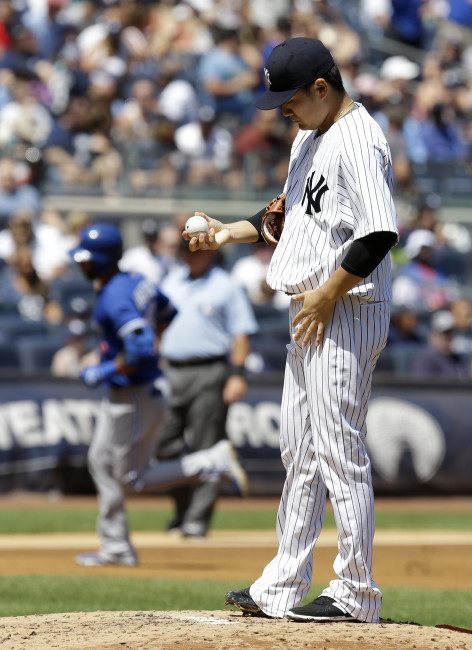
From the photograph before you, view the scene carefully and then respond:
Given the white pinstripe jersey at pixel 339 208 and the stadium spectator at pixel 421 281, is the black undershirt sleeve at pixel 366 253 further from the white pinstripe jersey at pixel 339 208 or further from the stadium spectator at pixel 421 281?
the stadium spectator at pixel 421 281

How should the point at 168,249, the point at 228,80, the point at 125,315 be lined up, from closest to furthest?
1. the point at 125,315
2. the point at 168,249
3. the point at 228,80

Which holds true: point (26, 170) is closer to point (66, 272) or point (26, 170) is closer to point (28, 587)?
point (66, 272)

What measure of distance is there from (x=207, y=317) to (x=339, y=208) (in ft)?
16.4

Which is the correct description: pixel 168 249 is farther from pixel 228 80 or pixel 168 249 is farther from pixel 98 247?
pixel 98 247

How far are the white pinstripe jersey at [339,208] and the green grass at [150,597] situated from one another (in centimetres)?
204

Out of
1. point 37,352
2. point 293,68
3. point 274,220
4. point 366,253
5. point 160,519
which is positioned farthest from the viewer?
point 37,352

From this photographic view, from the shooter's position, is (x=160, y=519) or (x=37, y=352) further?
(x=37, y=352)

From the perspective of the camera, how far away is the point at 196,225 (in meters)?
4.38

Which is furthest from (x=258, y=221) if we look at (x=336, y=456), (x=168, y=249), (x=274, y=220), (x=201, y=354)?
(x=168, y=249)

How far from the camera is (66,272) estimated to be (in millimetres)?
12984

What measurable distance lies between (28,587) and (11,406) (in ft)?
15.2

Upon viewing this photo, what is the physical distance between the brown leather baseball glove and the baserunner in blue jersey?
Result: 2.72 metres

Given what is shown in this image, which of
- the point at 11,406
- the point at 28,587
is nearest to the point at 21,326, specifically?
the point at 11,406

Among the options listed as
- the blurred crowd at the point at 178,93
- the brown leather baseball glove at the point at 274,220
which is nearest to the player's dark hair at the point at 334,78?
the brown leather baseball glove at the point at 274,220
